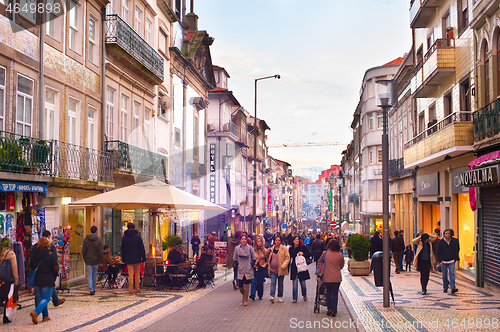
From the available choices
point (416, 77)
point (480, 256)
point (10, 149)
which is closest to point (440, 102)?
point (416, 77)

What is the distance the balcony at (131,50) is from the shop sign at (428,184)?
13424 millimetres

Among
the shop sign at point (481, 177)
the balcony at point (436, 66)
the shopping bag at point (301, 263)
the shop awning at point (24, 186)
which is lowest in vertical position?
the shopping bag at point (301, 263)

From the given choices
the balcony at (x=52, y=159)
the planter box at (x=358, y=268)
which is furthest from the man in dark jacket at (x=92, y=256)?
the planter box at (x=358, y=268)

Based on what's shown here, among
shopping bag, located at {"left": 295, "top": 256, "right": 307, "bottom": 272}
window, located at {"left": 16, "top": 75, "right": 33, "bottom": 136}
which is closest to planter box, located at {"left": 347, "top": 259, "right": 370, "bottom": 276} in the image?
shopping bag, located at {"left": 295, "top": 256, "right": 307, "bottom": 272}

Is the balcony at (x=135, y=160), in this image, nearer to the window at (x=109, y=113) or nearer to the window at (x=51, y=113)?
the window at (x=109, y=113)

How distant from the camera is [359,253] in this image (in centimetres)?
2109

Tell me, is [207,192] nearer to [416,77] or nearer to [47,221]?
[416,77]

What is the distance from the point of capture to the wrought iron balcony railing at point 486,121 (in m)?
15.2

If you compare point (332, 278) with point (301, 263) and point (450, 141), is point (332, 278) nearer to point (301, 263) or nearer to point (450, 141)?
point (301, 263)

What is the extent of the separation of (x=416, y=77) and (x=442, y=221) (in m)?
7.01

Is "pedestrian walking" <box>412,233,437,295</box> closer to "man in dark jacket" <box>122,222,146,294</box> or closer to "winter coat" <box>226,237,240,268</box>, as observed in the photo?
"winter coat" <box>226,237,240,268</box>

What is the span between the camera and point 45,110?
53.7 feet

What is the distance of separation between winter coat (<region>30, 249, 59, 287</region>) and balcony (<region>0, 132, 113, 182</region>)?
3244mm

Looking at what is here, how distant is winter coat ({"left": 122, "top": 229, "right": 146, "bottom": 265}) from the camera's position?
14.5 m
